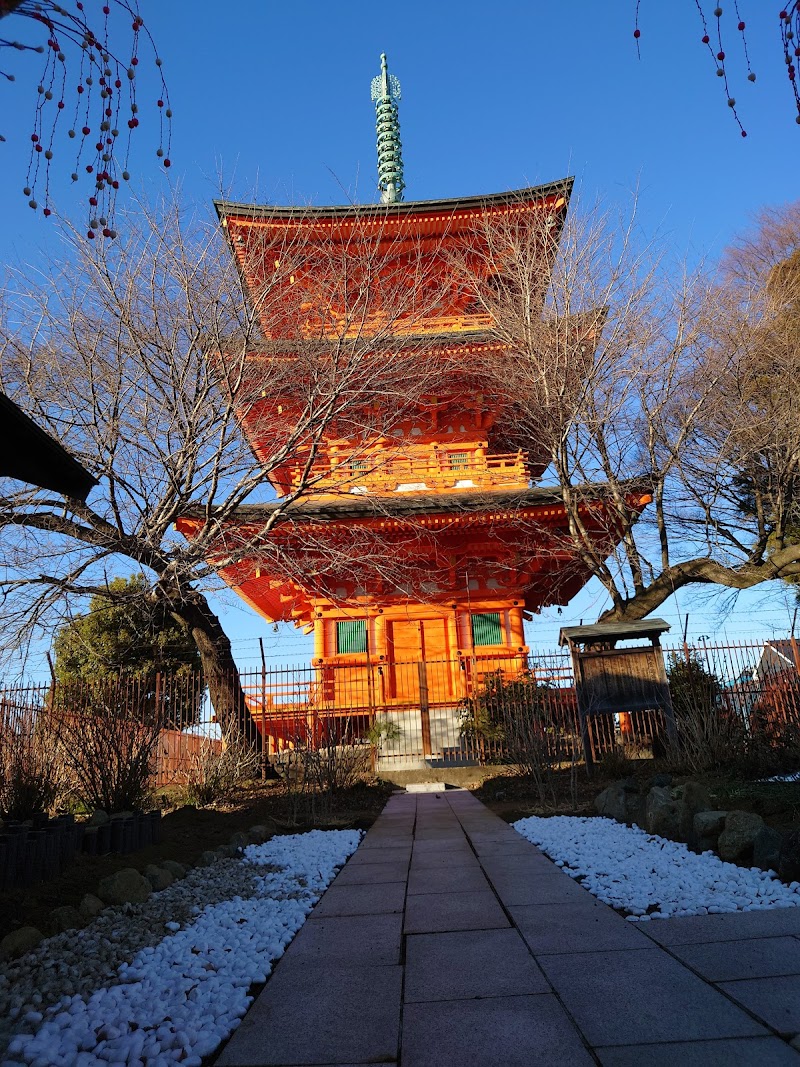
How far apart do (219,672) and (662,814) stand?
312 inches

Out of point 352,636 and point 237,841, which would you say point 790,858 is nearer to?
point 237,841

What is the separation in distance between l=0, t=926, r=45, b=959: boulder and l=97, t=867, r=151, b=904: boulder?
822 mm

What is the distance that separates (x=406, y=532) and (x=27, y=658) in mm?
8457

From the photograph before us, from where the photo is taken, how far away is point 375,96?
89.0 feet

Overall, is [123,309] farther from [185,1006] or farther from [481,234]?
[481,234]

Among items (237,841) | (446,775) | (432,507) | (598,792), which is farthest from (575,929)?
(432,507)

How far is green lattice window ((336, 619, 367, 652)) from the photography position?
54.5ft

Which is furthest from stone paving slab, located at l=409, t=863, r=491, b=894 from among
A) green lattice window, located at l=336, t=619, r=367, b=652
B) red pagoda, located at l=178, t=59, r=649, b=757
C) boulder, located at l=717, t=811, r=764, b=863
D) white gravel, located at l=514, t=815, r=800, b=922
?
green lattice window, located at l=336, t=619, r=367, b=652

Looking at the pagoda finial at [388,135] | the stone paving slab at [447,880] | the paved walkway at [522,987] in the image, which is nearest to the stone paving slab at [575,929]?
the paved walkway at [522,987]

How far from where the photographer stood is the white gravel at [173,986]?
231cm

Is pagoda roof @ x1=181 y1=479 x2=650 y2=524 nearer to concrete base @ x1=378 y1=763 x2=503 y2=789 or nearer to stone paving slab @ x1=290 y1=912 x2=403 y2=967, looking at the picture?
concrete base @ x1=378 y1=763 x2=503 y2=789

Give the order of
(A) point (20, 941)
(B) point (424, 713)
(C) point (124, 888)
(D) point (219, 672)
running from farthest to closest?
1. (B) point (424, 713)
2. (D) point (219, 672)
3. (C) point (124, 888)
4. (A) point (20, 941)

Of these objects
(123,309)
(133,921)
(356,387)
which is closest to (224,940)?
(133,921)

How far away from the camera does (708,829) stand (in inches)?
205
